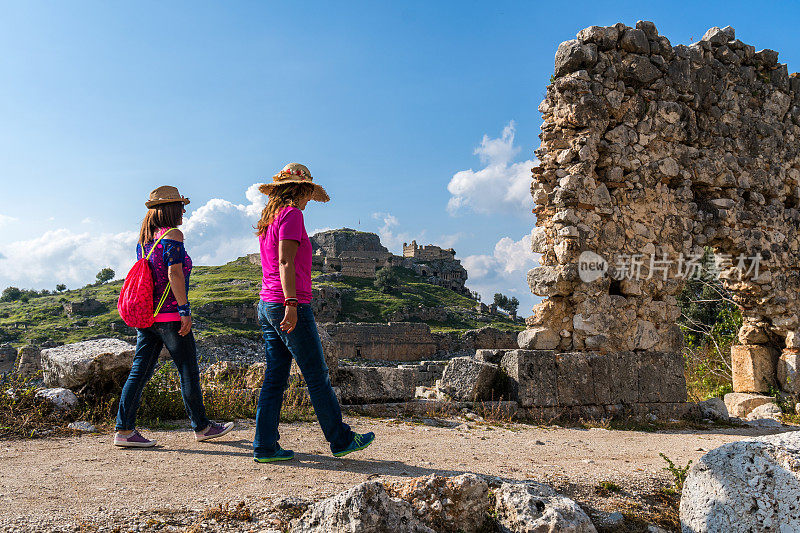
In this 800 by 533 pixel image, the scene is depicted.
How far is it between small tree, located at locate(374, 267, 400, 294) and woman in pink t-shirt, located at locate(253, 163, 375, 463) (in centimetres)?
6238

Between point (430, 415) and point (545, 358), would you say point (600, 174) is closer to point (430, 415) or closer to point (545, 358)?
point (545, 358)

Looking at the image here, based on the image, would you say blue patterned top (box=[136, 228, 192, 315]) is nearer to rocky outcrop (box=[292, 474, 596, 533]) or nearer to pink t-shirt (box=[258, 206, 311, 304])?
pink t-shirt (box=[258, 206, 311, 304])

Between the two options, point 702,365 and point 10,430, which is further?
point 702,365

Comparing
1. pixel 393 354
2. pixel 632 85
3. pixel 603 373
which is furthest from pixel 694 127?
pixel 393 354

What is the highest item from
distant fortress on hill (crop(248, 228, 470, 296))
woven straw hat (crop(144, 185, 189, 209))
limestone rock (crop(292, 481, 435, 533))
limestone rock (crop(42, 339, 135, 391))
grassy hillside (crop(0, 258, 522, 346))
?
distant fortress on hill (crop(248, 228, 470, 296))

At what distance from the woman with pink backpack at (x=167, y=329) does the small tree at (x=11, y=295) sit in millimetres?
74388

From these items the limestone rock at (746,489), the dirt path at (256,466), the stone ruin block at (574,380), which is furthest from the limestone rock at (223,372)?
the limestone rock at (746,489)

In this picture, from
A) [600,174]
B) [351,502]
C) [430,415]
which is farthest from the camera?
[600,174]

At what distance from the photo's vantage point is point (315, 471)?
352 centimetres

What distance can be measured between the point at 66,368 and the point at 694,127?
8518 millimetres

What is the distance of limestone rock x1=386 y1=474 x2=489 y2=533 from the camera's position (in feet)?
9.04

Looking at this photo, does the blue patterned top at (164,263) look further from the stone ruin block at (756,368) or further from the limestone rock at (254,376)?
the stone ruin block at (756,368)

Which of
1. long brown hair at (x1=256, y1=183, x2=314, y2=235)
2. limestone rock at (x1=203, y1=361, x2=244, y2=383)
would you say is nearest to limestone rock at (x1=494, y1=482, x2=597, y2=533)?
long brown hair at (x1=256, y1=183, x2=314, y2=235)

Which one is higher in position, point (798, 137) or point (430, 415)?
point (798, 137)
